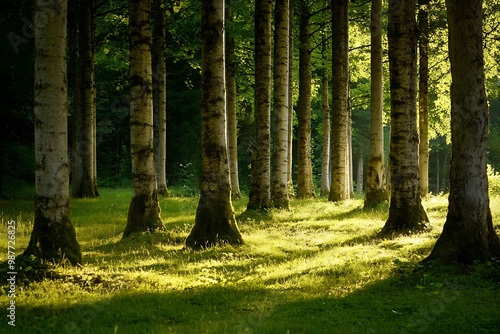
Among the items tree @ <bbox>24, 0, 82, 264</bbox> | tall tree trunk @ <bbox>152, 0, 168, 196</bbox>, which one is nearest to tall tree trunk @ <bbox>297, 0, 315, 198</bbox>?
tall tree trunk @ <bbox>152, 0, 168, 196</bbox>

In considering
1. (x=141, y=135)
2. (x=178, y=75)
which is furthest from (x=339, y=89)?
(x=178, y=75)

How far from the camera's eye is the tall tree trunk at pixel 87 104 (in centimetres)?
1934

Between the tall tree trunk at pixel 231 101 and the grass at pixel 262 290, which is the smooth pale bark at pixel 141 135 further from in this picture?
the tall tree trunk at pixel 231 101

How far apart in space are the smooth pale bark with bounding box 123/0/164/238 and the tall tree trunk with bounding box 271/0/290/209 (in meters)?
5.19

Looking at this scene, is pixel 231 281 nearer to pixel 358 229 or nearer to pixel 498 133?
pixel 358 229

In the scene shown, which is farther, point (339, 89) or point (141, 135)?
point (339, 89)

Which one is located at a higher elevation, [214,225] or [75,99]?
[75,99]

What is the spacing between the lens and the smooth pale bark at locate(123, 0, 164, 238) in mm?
10828

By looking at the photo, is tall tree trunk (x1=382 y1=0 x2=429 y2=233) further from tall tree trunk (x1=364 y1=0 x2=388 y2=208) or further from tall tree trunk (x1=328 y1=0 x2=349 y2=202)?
tall tree trunk (x1=328 y1=0 x2=349 y2=202)

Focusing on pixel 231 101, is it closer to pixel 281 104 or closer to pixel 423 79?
pixel 281 104

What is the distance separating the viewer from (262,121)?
1473 centimetres

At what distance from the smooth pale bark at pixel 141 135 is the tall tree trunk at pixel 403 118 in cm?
520

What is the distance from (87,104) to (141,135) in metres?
9.90

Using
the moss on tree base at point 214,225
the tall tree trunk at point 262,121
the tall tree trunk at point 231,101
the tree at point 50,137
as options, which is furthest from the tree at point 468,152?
the tall tree trunk at point 231,101
